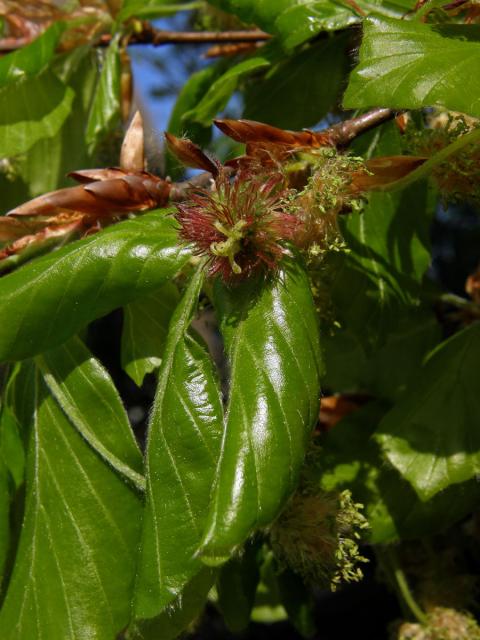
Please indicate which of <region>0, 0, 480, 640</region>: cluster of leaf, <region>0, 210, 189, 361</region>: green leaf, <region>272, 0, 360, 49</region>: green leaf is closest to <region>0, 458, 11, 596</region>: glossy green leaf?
<region>0, 0, 480, 640</region>: cluster of leaf

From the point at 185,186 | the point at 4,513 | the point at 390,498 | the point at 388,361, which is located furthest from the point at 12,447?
the point at 388,361

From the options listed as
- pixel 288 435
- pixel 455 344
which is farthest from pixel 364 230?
pixel 288 435

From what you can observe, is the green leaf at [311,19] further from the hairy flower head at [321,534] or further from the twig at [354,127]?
the hairy flower head at [321,534]

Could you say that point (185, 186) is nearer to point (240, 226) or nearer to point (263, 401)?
point (240, 226)

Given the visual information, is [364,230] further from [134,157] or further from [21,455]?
[21,455]

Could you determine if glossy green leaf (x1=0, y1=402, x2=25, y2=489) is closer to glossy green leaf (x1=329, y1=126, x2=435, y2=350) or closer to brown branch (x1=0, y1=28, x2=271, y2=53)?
glossy green leaf (x1=329, y1=126, x2=435, y2=350)

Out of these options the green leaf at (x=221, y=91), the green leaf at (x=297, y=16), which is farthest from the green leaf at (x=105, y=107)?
the green leaf at (x=297, y=16)
